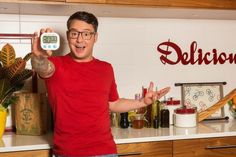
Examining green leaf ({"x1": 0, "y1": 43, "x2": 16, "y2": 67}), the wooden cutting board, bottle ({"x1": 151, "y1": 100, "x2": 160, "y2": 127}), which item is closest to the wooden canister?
green leaf ({"x1": 0, "y1": 43, "x2": 16, "y2": 67})

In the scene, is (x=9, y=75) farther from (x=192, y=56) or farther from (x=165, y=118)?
(x=192, y=56)

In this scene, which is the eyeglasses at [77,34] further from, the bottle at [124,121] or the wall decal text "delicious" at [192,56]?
the wall decal text "delicious" at [192,56]

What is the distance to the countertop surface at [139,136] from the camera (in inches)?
68.1

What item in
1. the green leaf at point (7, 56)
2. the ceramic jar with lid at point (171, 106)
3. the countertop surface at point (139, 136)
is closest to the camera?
the countertop surface at point (139, 136)

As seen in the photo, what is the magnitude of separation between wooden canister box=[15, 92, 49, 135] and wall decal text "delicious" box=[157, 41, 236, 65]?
34.0 inches

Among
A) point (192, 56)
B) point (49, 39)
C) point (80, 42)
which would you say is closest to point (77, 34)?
point (80, 42)

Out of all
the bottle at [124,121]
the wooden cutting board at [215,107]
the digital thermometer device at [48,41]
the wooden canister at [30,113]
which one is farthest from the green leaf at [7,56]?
the wooden cutting board at [215,107]

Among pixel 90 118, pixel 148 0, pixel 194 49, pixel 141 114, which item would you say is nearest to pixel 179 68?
pixel 194 49

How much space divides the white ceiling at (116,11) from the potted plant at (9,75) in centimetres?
24

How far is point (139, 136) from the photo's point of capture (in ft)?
6.22

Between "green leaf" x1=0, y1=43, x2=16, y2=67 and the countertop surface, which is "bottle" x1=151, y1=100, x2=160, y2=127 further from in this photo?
"green leaf" x1=0, y1=43, x2=16, y2=67

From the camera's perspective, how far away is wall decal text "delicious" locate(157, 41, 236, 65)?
91.8 inches

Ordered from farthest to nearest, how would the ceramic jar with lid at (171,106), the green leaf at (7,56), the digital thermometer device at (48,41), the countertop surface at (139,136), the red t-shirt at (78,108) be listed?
the ceramic jar with lid at (171,106) < the green leaf at (7,56) < the countertop surface at (139,136) < the red t-shirt at (78,108) < the digital thermometer device at (48,41)

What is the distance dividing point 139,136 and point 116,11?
72 cm
